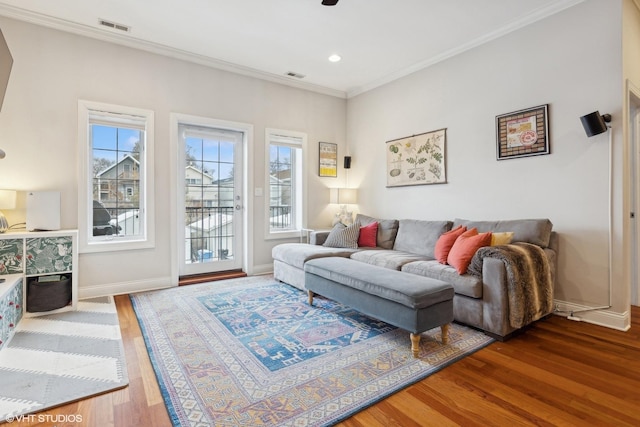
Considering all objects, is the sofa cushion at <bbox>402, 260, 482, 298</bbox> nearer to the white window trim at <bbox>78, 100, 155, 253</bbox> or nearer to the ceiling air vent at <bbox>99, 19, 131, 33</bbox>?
the white window trim at <bbox>78, 100, 155, 253</bbox>

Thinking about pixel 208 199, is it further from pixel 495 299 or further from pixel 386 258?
pixel 495 299

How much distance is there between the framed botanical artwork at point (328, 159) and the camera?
528 cm

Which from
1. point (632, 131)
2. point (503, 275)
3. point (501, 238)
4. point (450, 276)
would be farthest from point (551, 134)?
point (450, 276)

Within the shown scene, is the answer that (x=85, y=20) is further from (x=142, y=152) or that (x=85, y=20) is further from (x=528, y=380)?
(x=528, y=380)

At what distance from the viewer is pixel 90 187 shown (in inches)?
144

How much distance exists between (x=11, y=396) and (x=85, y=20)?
3.35 meters

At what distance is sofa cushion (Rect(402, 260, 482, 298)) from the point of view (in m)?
2.62

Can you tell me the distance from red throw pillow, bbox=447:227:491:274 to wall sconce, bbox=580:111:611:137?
3.90ft

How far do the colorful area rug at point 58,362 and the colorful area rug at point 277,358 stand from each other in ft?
0.84

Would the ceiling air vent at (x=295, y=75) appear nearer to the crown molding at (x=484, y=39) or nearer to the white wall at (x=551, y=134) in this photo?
the crown molding at (x=484, y=39)

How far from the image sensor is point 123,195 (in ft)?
12.8

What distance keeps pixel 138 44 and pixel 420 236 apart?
151 inches

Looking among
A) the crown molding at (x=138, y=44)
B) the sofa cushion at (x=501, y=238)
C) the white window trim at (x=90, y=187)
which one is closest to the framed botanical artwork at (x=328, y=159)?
the crown molding at (x=138, y=44)

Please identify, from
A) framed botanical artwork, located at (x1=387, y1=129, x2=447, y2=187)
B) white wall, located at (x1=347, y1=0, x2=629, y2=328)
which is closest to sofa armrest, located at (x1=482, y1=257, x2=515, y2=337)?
white wall, located at (x1=347, y1=0, x2=629, y2=328)
